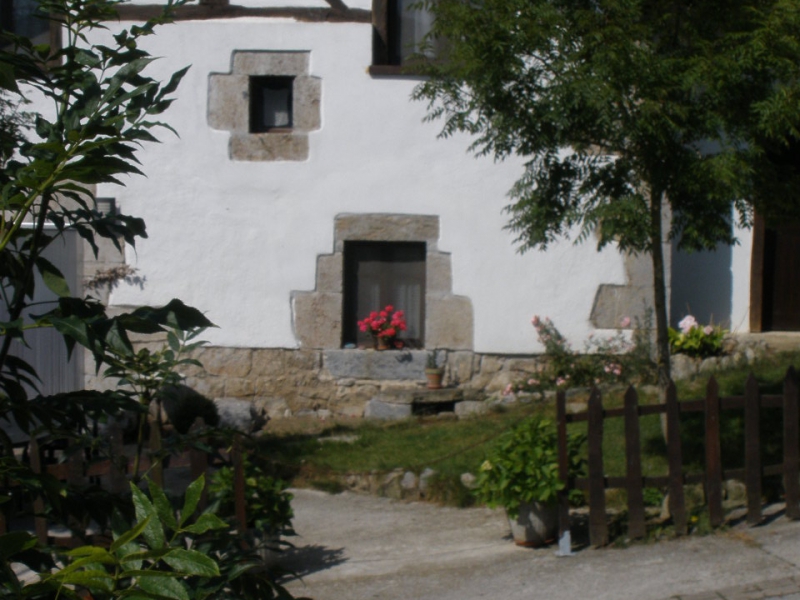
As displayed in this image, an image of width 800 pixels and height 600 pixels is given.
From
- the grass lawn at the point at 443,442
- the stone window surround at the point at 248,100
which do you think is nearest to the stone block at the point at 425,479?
the grass lawn at the point at 443,442

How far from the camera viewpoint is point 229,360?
29.8 ft

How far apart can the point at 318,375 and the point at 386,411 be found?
2.65 feet

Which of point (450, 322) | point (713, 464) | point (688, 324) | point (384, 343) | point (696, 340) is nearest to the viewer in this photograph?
point (713, 464)

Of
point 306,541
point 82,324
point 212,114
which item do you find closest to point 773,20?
point 306,541

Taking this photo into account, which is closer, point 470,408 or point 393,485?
point 393,485

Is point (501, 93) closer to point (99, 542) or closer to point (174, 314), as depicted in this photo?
point (99, 542)

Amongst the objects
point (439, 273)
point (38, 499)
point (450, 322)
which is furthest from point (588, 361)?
point (38, 499)

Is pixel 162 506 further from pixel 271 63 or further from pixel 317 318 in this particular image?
pixel 271 63

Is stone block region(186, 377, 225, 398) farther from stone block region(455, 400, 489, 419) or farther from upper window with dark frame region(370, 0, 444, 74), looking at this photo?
upper window with dark frame region(370, 0, 444, 74)

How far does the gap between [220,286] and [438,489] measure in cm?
364

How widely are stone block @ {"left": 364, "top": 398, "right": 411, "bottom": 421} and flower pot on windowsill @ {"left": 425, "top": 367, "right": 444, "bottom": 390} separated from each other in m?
0.32

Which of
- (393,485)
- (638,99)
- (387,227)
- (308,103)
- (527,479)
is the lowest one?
(393,485)

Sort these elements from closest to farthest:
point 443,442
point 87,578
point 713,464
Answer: point 87,578
point 713,464
point 443,442

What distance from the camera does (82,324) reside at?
1565 millimetres
